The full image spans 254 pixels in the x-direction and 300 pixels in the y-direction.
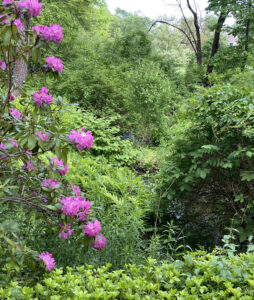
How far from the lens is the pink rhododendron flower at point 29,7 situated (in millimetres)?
1590

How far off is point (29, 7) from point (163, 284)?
1.72 meters

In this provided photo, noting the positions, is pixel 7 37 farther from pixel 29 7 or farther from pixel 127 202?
pixel 127 202

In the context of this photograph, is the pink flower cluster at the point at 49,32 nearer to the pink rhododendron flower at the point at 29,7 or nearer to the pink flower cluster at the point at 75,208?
the pink rhododendron flower at the point at 29,7

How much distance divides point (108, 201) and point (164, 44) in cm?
2837

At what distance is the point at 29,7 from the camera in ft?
5.33

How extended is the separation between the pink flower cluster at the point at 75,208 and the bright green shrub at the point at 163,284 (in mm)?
320

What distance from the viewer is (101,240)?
198cm

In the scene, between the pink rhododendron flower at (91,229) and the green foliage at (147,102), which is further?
the green foliage at (147,102)

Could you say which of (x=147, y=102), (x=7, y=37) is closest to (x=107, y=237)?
(x=7, y=37)

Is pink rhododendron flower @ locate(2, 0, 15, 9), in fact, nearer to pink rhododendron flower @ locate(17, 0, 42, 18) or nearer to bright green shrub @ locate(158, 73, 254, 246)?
pink rhododendron flower @ locate(17, 0, 42, 18)

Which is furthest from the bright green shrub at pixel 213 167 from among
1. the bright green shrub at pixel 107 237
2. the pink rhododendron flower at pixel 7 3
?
the pink rhododendron flower at pixel 7 3

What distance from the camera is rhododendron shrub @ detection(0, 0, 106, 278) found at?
1.68 metres

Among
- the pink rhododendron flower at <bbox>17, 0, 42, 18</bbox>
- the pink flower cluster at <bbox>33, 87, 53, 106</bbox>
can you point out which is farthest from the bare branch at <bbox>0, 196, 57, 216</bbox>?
the pink rhododendron flower at <bbox>17, 0, 42, 18</bbox>

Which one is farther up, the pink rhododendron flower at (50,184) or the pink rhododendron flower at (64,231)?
the pink rhododendron flower at (50,184)
